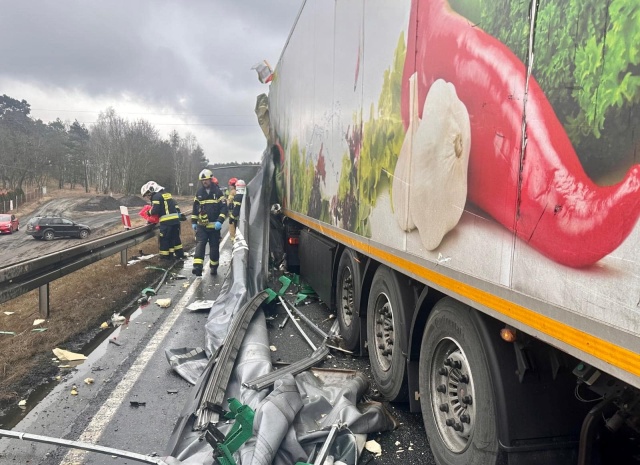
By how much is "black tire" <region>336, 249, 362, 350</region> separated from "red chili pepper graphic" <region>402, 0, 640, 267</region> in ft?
8.60

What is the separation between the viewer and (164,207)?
1094 centimetres

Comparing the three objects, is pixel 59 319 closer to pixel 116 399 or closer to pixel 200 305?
pixel 200 305

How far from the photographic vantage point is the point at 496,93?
1976 mm

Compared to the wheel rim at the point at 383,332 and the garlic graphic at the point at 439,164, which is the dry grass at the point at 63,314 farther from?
the garlic graphic at the point at 439,164

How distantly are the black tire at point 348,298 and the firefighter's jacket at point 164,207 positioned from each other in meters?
6.36

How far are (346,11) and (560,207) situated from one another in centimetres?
344

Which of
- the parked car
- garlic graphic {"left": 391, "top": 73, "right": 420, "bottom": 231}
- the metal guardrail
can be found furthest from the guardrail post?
the parked car

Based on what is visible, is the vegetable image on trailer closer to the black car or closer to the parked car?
the black car

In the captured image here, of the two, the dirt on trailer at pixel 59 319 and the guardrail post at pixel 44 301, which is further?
the guardrail post at pixel 44 301

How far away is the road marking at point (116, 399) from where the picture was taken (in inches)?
122

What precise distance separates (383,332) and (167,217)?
7.88m

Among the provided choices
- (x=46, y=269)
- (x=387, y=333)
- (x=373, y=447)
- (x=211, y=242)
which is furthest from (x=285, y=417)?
(x=211, y=242)

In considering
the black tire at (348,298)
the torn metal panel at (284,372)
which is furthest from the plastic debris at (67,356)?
the black tire at (348,298)

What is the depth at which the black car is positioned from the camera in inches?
1161
